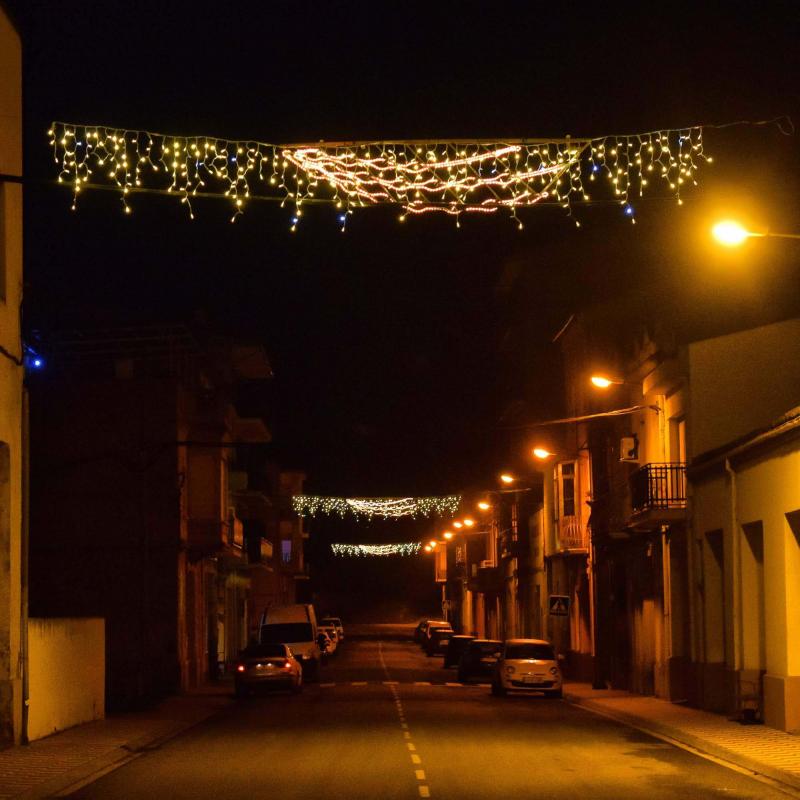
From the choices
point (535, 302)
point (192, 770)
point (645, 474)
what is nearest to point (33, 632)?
point (192, 770)

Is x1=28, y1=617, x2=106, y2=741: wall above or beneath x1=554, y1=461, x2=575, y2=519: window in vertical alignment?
beneath

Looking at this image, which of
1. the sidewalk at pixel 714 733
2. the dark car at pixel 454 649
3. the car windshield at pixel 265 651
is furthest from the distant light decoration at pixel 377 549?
the sidewalk at pixel 714 733

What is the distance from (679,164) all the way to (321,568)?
110m

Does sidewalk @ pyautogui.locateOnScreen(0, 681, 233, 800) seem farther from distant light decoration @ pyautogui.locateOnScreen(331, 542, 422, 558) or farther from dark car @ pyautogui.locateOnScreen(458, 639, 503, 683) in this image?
distant light decoration @ pyautogui.locateOnScreen(331, 542, 422, 558)

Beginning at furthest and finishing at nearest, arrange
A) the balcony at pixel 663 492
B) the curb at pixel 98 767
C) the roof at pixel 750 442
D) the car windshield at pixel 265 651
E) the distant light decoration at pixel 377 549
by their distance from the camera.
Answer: the distant light decoration at pixel 377 549 < the car windshield at pixel 265 651 < the balcony at pixel 663 492 < the roof at pixel 750 442 < the curb at pixel 98 767

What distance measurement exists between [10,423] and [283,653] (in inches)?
674

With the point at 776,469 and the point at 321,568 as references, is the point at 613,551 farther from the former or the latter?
the point at 321,568

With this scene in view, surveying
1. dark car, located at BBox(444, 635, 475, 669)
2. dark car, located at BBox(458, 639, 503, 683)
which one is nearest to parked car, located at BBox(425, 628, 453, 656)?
dark car, located at BBox(444, 635, 475, 669)

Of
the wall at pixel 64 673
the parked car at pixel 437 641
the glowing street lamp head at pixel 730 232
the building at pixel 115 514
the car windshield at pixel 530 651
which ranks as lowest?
the parked car at pixel 437 641

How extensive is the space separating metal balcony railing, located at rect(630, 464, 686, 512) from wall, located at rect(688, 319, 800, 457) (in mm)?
1680

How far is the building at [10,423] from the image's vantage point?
20.7 m

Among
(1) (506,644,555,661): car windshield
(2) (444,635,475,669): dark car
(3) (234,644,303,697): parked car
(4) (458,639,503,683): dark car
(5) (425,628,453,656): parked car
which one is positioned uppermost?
(1) (506,644,555,661): car windshield

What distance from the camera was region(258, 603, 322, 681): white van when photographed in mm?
44188

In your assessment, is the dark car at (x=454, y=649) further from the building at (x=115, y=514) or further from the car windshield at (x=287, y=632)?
the building at (x=115, y=514)
